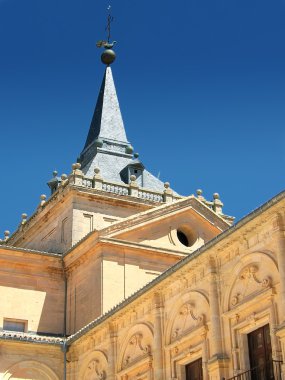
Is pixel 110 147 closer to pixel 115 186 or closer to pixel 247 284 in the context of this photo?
pixel 115 186

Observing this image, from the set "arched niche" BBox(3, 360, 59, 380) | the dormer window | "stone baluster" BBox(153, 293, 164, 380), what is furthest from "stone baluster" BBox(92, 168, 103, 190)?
"stone baluster" BBox(153, 293, 164, 380)

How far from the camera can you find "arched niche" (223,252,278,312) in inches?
733

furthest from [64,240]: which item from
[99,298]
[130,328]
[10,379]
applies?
[130,328]

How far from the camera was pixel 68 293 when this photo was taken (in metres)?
31.8

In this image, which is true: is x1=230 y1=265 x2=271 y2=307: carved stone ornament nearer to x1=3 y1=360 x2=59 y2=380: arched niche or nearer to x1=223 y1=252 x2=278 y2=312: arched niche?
x1=223 y1=252 x2=278 y2=312: arched niche

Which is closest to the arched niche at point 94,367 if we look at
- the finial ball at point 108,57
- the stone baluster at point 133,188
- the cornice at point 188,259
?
the cornice at point 188,259

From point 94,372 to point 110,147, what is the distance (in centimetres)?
1800

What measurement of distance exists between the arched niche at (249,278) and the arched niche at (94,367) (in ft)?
23.2

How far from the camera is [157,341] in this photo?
2275 centimetres

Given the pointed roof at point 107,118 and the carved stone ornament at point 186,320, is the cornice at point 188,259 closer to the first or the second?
the carved stone ornament at point 186,320

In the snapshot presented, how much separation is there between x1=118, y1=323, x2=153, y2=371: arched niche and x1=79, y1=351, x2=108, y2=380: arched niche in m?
1.12

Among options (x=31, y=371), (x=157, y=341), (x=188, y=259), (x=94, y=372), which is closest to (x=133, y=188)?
(x=31, y=371)

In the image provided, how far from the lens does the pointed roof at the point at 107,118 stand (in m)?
43.3

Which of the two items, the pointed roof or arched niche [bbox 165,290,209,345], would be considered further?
the pointed roof
